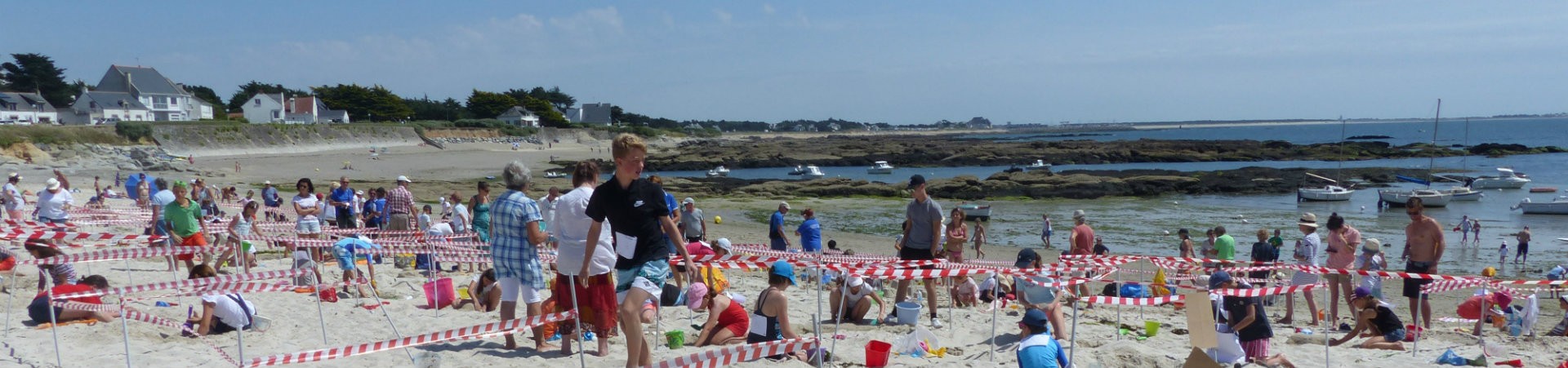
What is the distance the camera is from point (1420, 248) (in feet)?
29.2

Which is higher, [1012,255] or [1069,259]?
[1069,259]

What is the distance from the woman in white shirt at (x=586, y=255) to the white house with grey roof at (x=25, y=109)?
75.7m

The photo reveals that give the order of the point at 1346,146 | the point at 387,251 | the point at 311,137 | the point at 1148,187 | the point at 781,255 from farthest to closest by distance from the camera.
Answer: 1. the point at 1346,146
2. the point at 311,137
3. the point at 1148,187
4. the point at 387,251
5. the point at 781,255

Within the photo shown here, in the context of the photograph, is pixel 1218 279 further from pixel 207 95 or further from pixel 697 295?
pixel 207 95

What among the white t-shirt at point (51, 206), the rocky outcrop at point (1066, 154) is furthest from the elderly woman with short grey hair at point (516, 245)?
the rocky outcrop at point (1066, 154)

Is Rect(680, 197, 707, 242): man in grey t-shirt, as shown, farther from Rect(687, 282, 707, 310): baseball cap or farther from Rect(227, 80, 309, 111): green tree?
Rect(227, 80, 309, 111): green tree

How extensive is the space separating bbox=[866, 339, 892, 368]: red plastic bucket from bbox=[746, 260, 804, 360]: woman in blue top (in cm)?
58

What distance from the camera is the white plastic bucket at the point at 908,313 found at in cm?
805

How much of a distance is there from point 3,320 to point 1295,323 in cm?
1162

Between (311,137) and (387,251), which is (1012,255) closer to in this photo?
(387,251)

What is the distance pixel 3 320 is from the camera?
7.29 m

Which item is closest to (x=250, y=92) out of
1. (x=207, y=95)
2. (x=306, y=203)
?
(x=207, y=95)

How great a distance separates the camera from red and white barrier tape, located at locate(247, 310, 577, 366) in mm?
4945

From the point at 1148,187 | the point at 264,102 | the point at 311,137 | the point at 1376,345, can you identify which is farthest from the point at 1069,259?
the point at 264,102
